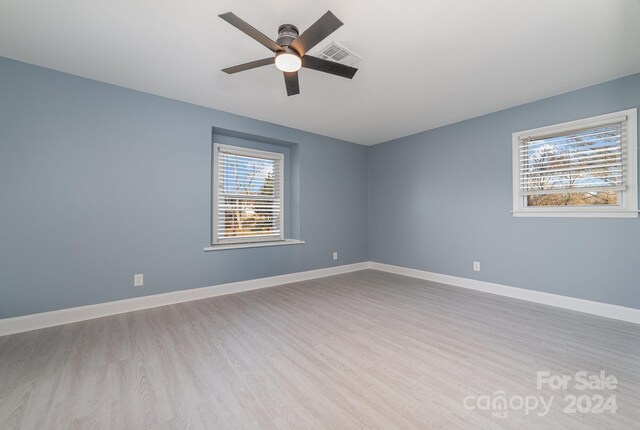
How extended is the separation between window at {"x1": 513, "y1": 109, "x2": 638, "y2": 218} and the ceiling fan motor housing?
317 centimetres

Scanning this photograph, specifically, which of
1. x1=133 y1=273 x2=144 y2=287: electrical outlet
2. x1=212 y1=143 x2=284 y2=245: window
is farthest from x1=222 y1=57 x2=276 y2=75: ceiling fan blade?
x1=133 y1=273 x2=144 y2=287: electrical outlet

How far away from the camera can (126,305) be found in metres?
2.83

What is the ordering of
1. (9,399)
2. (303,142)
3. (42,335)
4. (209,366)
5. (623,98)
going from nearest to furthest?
(9,399)
(209,366)
(42,335)
(623,98)
(303,142)

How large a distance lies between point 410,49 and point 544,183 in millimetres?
2483

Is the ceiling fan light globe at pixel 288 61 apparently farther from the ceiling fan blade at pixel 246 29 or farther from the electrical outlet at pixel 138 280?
the electrical outlet at pixel 138 280

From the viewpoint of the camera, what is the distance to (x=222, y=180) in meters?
3.79

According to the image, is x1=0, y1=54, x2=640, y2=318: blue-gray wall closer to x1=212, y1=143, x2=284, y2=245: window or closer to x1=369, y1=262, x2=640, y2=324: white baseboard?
x1=369, y1=262, x2=640, y2=324: white baseboard

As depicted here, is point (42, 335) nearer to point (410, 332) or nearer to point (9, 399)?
point (9, 399)

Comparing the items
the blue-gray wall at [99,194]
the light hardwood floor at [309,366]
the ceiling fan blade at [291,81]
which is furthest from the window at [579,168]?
the blue-gray wall at [99,194]

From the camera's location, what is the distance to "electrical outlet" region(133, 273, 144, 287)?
114 inches

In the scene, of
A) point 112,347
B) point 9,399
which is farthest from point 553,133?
point 9,399

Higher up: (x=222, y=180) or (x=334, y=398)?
(x=222, y=180)

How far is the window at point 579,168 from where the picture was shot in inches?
104

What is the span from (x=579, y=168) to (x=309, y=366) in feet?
12.1
